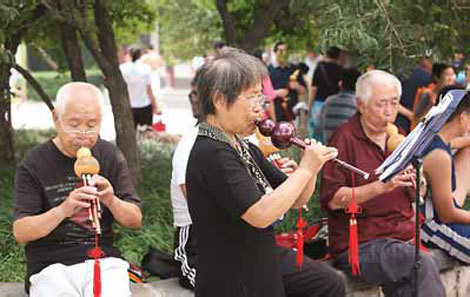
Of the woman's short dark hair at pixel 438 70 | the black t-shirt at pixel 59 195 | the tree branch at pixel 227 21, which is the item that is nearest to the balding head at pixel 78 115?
the black t-shirt at pixel 59 195

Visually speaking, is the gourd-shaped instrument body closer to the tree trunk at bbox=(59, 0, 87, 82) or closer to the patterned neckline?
the patterned neckline

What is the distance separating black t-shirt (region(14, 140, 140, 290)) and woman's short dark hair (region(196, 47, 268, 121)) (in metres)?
0.95

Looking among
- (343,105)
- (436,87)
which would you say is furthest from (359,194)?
(436,87)

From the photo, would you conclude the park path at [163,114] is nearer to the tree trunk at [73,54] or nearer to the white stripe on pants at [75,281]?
the tree trunk at [73,54]

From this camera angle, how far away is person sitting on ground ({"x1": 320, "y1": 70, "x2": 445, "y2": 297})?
4.81 metres

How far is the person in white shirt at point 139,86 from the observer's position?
1216cm

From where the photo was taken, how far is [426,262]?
4777 millimetres

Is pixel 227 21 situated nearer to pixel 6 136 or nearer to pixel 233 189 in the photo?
pixel 6 136

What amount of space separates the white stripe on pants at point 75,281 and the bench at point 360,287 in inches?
18.2

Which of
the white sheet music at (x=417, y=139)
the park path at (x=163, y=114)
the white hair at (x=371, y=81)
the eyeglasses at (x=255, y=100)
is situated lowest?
the park path at (x=163, y=114)

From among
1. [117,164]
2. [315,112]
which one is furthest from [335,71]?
[117,164]

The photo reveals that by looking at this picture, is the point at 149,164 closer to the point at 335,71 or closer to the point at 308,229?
the point at 335,71

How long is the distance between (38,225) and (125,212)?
41 cm

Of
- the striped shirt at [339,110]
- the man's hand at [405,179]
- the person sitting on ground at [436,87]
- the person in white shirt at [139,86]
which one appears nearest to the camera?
the man's hand at [405,179]
